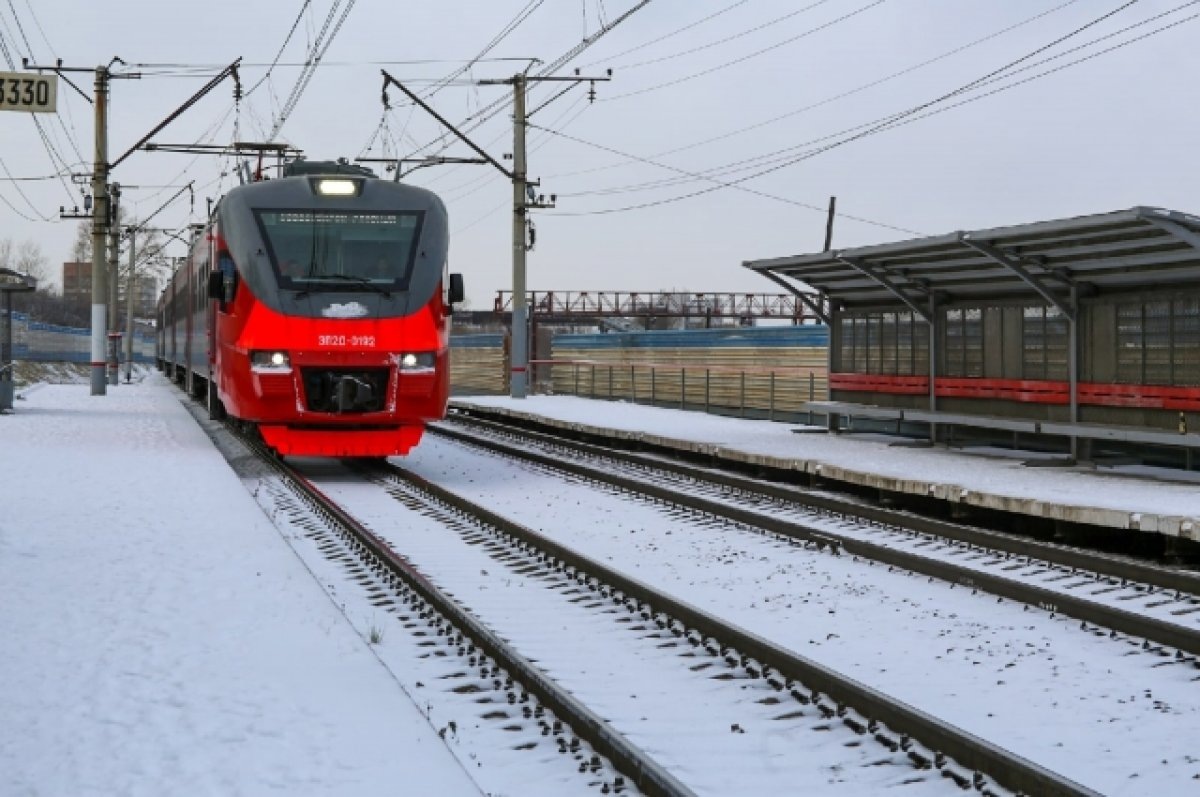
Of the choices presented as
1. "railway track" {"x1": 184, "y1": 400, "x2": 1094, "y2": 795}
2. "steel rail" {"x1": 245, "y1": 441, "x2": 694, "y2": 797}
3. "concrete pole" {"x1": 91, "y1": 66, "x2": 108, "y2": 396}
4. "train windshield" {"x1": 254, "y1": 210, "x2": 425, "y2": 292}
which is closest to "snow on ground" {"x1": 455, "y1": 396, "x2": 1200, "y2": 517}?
"railway track" {"x1": 184, "y1": 400, "x2": 1094, "y2": 795}

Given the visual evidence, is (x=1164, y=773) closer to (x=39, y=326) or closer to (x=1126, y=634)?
(x=1126, y=634)

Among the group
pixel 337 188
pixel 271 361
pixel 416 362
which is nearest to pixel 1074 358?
pixel 416 362

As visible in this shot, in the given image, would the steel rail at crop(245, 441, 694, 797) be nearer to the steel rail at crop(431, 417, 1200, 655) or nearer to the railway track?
the railway track

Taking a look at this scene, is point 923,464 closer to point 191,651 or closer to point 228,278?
point 228,278

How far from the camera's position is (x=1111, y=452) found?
15773 millimetres

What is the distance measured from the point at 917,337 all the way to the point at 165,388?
1321 inches

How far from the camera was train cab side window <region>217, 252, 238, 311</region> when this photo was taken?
1744 cm

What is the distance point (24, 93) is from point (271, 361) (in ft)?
20.4

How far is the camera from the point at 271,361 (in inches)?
651

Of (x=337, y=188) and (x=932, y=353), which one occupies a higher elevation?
(x=337, y=188)

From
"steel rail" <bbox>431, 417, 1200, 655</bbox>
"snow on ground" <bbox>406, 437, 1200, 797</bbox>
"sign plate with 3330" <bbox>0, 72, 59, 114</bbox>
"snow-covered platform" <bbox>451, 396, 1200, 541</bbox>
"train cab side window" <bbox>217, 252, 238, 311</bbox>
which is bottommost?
"snow on ground" <bbox>406, 437, 1200, 797</bbox>

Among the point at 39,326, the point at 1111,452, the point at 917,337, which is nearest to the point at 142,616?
the point at 1111,452

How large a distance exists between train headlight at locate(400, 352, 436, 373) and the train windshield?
2.71 ft

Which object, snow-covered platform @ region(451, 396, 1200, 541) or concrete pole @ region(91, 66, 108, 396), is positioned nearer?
snow-covered platform @ region(451, 396, 1200, 541)
